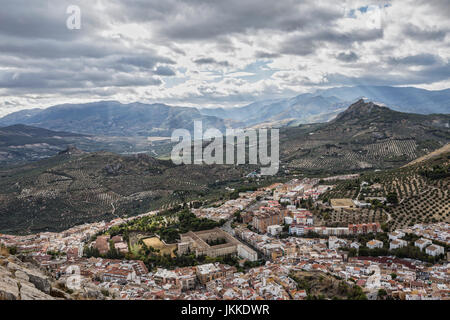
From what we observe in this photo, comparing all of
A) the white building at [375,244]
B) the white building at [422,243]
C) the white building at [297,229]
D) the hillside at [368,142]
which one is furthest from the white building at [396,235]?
the hillside at [368,142]

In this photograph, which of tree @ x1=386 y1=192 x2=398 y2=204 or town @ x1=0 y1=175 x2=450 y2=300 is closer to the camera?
town @ x1=0 y1=175 x2=450 y2=300

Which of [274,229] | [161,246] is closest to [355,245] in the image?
[274,229]

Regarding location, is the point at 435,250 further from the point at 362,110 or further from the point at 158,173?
the point at 362,110

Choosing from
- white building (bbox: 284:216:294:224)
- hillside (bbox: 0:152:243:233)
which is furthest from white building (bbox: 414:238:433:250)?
hillside (bbox: 0:152:243:233)

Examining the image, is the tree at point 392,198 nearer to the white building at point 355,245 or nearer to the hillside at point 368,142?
the white building at point 355,245

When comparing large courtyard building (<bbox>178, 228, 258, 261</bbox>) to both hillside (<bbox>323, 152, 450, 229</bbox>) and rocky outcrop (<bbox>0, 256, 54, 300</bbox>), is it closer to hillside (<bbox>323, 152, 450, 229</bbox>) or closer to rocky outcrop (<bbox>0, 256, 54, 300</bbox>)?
hillside (<bbox>323, 152, 450, 229</bbox>)

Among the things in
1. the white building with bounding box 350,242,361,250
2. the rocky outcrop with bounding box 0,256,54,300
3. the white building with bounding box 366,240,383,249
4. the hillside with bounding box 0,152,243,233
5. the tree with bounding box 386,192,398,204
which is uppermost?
the rocky outcrop with bounding box 0,256,54,300

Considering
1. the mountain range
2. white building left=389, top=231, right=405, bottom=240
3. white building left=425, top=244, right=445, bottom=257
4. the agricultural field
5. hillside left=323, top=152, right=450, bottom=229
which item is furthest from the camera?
the mountain range
